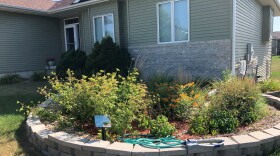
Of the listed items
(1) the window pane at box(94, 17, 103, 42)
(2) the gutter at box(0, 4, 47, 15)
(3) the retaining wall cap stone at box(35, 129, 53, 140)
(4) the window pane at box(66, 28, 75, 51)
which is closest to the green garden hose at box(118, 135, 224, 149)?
(3) the retaining wall cap stone at box(35, 129, 53, 140)

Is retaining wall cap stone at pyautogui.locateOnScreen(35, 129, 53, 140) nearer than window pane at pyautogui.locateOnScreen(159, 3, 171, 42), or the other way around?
retaining wall cap stone at pyautogui.locateOnScreen(35, 129, 53, 140)

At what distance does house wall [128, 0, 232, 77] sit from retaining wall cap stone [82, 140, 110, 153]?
12.2 ft

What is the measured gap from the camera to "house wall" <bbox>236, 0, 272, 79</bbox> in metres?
7.27

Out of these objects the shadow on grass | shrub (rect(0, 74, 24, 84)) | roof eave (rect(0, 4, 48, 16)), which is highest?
roof eave (rect(0, 4, 48, 16))

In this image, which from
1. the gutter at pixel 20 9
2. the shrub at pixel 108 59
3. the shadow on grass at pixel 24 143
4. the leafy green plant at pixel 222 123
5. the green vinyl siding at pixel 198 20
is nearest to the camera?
the leafy green plant at pixel 222 123

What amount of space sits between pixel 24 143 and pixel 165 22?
595 centimetres

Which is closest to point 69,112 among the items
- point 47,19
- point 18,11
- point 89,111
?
point 89,111

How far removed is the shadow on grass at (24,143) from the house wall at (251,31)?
19.9 ft

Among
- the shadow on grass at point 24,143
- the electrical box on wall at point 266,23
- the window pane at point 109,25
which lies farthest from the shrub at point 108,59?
the electrical box on wall at point 266,23

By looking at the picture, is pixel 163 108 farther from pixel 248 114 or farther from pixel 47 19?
pixel 47 19

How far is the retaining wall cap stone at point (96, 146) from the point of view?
275 cm

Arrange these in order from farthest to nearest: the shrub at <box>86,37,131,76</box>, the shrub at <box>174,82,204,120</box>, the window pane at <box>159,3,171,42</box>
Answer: the shrub at <box>86,37,131,76</box>, the window pane at <box>159,3,171,42</box>, the shrub at <box>174,82,204,120</box>

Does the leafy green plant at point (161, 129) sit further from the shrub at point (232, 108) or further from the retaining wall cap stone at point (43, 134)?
the retaining wall cap stone at point (43, 134)

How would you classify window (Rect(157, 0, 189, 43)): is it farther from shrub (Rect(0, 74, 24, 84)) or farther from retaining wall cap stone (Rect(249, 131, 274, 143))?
shrub (Rect(0, 74, 24, 84))
